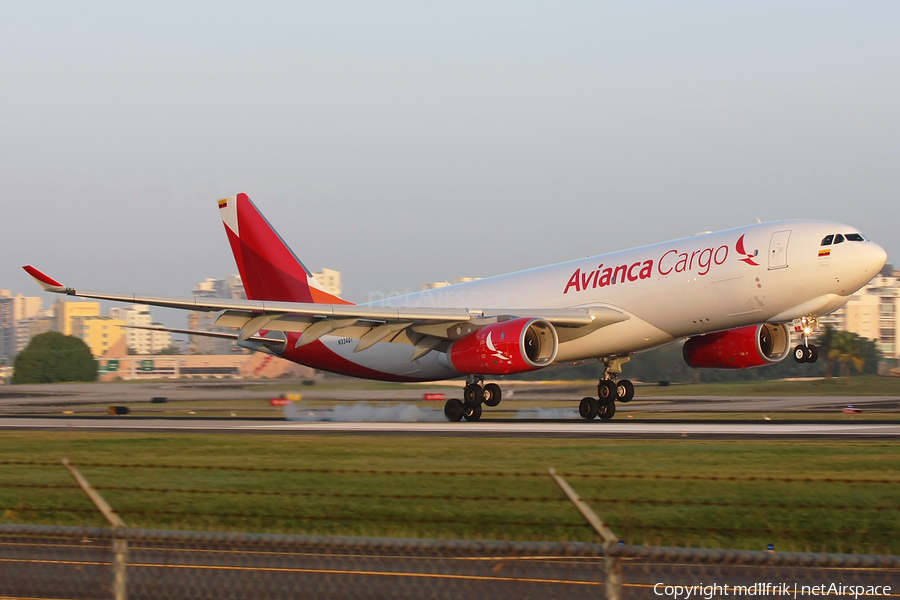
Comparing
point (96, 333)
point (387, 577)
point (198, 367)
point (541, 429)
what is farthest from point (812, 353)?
point (96, 333)

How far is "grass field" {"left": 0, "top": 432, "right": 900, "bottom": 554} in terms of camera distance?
1173 cm

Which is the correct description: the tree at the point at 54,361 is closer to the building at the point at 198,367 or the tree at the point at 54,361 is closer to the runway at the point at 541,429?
the building at the point at 198,367

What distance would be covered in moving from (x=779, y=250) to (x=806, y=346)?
2901 mm

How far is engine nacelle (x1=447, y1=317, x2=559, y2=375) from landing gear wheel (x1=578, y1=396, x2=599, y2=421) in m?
3.34

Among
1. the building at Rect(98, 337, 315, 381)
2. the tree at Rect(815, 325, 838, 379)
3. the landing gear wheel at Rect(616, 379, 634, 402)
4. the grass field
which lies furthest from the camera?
the tree at Rect(815, 325, 838, 379)

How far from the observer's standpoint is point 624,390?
33.3 meters

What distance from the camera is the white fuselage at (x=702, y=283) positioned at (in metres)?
27.4

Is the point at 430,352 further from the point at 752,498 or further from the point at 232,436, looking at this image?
the point at 752,498

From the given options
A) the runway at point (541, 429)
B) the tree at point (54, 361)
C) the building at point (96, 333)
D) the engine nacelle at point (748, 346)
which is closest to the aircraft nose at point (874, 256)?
the runway at point (541, 429)

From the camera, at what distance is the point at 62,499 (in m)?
15.0

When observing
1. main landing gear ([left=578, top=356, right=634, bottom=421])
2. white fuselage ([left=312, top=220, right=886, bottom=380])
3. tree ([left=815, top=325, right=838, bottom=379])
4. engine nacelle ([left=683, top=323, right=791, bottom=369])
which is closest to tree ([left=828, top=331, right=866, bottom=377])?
tree ([left=815, top=325, right=838, bottom=379])

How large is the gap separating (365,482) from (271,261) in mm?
24283

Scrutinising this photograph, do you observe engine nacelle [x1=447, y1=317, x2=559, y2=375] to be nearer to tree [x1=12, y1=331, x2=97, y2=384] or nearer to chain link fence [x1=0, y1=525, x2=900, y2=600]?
chain link fence [x1=0, y1=525, x2=900, y2=600]

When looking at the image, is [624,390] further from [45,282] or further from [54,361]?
[54,361]
